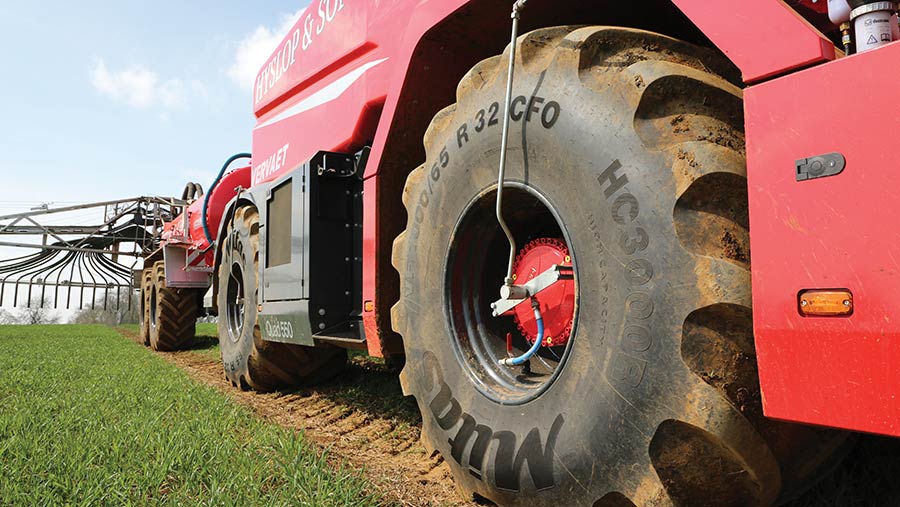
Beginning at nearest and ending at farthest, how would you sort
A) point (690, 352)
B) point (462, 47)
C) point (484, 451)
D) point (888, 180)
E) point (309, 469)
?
point (888, 180), point (690, 352), point (484, 451), point (309, 469), point (462, 47)

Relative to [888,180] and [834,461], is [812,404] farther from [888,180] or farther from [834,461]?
[834,461]

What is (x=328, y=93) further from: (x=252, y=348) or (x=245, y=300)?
(x=252, y=348)

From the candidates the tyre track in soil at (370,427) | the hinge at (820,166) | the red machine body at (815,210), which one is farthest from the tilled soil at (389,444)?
the hinge at (820,166)

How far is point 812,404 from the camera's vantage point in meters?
1.13

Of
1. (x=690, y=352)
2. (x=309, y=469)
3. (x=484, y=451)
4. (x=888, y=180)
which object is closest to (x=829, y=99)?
(x=888, y=180)

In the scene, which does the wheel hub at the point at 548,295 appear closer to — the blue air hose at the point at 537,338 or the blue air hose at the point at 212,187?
the blue air hose at the point at 537,338

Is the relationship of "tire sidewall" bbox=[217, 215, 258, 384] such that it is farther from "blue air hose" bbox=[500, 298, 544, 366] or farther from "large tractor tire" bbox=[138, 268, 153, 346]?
"large tractor tire" bbox=[138, 268, 153, 346]

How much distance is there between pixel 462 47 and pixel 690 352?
5.49 feet

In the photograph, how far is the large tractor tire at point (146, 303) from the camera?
10.7 meters

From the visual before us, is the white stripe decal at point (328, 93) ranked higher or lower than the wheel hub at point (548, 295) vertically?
higher

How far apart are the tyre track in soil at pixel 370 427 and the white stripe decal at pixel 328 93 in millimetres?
1782

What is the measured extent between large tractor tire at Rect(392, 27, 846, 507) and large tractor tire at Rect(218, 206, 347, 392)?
7.90 ft

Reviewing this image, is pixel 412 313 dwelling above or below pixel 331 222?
below

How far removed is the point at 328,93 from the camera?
3596 millimetres
